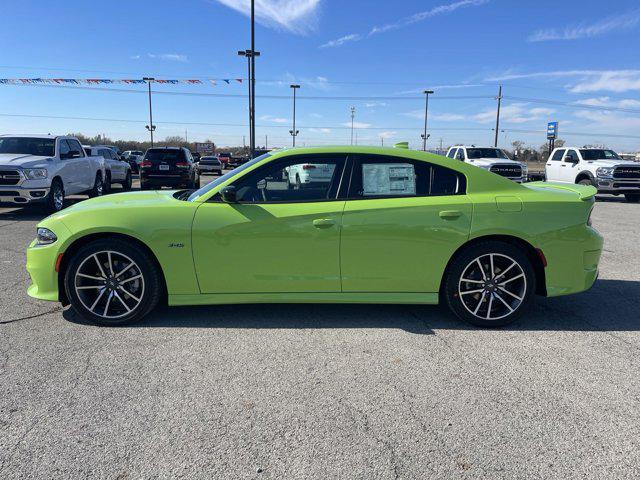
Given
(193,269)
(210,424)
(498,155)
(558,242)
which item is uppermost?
(498,155)

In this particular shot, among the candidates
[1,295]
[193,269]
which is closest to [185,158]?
[1,295]

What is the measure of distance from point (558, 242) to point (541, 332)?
0.80 metres

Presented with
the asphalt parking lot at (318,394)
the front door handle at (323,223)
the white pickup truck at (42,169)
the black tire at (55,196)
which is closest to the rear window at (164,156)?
the white pickup truck at (42,169)

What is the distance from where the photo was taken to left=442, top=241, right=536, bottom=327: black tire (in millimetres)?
4031

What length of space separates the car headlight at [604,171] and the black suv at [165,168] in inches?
591

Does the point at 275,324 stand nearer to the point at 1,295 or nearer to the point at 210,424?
the point at 210,424

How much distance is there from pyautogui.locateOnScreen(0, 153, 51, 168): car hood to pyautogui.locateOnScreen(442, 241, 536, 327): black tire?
10076mm

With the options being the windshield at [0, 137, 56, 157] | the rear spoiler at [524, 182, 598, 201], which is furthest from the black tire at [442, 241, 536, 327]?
the windshield at [0, 137, 56, 157]

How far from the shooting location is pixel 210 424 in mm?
2623

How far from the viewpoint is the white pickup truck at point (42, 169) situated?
33.3 ft

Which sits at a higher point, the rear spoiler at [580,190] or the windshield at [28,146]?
the windshield at [28,146]

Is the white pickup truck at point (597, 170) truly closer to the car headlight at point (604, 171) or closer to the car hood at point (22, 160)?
the car headlight at point (604, 171)

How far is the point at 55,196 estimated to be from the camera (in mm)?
11148

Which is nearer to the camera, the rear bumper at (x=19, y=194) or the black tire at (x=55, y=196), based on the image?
the rear bumper at (x=19, y=194)
